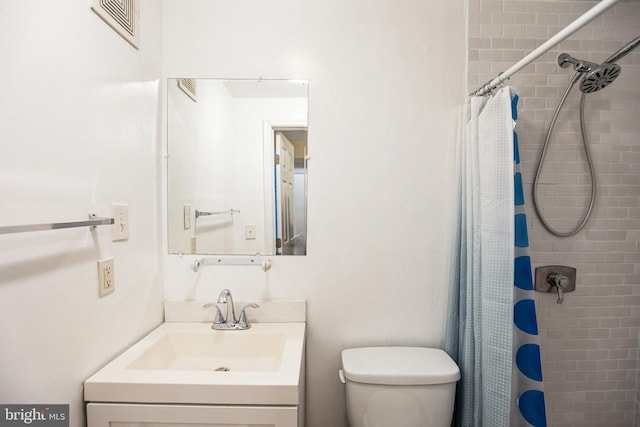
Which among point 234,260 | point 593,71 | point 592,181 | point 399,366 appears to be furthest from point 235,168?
point 592,181

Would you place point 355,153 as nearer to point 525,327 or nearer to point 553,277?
point 525,327

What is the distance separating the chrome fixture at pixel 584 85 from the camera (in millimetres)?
1221

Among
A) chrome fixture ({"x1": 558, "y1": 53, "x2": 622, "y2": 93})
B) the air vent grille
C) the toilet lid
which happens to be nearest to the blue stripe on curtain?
the toilet lid

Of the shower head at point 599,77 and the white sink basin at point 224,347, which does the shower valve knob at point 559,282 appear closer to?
the shower head at point 599,77

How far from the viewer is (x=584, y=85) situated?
1316 millimetres

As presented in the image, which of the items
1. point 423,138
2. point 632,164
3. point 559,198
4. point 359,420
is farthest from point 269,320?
point 632,164

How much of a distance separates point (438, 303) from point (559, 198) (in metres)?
0.72

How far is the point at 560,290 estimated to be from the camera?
1396 millimetres

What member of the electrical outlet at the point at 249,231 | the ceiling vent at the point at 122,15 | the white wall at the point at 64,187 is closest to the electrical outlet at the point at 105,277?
the white wall at the point at 64,187

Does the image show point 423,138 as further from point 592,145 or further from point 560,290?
point 560,290

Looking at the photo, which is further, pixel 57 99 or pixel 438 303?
pixel 438 303

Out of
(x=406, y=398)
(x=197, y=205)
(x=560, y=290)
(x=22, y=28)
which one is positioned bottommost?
(x=406, y=398)

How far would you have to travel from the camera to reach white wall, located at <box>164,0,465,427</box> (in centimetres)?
142

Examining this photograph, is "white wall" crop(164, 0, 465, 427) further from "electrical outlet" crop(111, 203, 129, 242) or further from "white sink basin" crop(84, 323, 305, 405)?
"electrical outlet" crop(111, 203, 129, 242)
